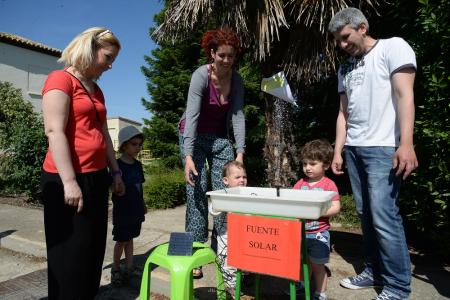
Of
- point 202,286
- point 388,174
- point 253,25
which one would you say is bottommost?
point 202,286

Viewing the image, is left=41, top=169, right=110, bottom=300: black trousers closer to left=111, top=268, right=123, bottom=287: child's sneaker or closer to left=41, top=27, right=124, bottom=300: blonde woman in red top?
left=41, top=27, right=124, bottom=300: blonde woman in red top

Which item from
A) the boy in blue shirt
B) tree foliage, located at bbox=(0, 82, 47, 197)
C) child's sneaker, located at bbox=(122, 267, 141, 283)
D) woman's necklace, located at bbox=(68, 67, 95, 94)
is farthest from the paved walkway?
tree foliage, located at bbox=(0, 82, 47, 197)

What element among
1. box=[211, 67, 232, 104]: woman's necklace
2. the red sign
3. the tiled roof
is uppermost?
the tiled roof

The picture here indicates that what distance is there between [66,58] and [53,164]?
2.02 ft

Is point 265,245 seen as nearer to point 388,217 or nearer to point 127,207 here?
point 388,217

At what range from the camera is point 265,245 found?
6.05ft

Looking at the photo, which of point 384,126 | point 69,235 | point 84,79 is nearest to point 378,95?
point 384,126

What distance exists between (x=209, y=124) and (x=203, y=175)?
0.41m

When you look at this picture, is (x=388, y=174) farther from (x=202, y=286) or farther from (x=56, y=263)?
(x=56, y=263)

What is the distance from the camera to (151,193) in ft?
21.3

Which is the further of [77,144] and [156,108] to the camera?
[156,108]

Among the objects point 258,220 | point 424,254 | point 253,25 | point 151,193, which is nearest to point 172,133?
point 151,193

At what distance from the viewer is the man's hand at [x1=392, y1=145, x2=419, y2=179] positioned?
2068 mm

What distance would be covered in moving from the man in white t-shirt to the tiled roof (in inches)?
845
